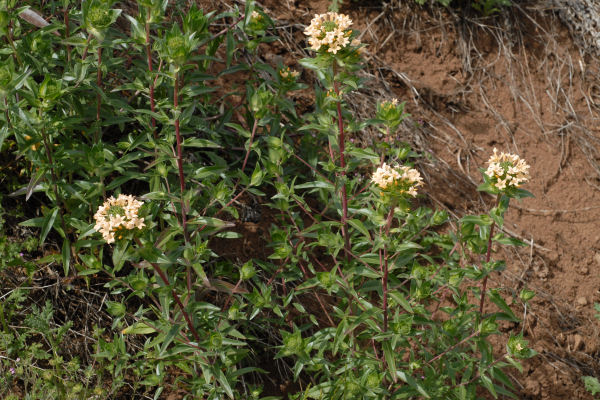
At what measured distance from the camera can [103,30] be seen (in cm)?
287

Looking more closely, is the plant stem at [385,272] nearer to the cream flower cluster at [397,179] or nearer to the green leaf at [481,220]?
the cream flower cluster at [397,179]

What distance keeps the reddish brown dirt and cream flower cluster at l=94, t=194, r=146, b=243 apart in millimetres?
2711

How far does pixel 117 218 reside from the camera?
2.45 metres

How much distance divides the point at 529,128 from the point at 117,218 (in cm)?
397

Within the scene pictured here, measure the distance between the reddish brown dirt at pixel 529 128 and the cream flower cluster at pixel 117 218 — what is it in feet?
8.89

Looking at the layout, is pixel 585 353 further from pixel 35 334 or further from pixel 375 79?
pixel 35 334

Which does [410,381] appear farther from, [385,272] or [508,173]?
[508,173]

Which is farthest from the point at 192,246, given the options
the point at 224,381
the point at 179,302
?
the point at 224,381

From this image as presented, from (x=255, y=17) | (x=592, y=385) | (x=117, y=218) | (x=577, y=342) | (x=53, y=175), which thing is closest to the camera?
(x=117, y=218)

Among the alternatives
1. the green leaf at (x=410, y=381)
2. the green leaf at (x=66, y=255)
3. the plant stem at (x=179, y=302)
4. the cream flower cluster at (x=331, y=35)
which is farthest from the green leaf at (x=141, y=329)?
the cream flower cluster at (x=331, y=35)

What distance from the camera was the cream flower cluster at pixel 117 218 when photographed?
2.45 meters

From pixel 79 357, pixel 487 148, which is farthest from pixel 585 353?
pixel 79 357

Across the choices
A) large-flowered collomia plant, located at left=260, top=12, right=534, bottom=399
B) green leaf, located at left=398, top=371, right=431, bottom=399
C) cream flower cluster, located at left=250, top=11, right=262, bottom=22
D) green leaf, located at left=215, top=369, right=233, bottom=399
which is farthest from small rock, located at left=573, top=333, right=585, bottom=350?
cream flower cluster, located at left=250, top=11, right=262, bottom=22

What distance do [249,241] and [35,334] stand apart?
4.59 ft
